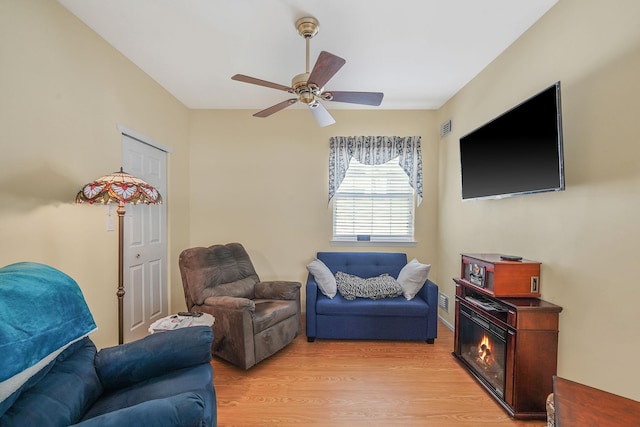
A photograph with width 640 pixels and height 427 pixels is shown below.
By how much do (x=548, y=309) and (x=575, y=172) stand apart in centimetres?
88

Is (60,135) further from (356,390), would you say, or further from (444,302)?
(444,302)

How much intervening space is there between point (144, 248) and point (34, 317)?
186 cm

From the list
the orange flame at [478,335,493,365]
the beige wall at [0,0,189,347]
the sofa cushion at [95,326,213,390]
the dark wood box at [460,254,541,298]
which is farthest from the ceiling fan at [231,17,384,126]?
the orange flame at [478,335,493,365]

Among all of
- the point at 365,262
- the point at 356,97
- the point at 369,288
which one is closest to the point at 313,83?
the point at 356,97

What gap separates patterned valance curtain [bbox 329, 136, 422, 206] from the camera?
137 inches

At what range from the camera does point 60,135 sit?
1.81m

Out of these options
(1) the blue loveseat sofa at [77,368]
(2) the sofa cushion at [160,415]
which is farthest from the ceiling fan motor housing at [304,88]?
(2) the sofa cushion at [160,415]

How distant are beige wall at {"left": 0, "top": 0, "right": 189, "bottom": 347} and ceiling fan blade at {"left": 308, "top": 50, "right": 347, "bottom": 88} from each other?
1698 millimetres

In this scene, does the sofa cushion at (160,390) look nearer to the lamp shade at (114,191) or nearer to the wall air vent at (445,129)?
the lamp shade at (114,191)

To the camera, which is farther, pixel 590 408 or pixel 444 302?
pixel 444 302

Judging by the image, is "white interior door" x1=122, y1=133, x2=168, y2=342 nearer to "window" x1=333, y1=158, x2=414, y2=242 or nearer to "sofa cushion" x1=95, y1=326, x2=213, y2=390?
"sofa cushion" x1=95, y1=326, x2=213, y2=390

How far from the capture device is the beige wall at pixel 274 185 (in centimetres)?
355

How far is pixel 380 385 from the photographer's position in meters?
2.12

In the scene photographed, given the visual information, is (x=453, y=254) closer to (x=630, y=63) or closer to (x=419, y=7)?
(x=630, y=63)
